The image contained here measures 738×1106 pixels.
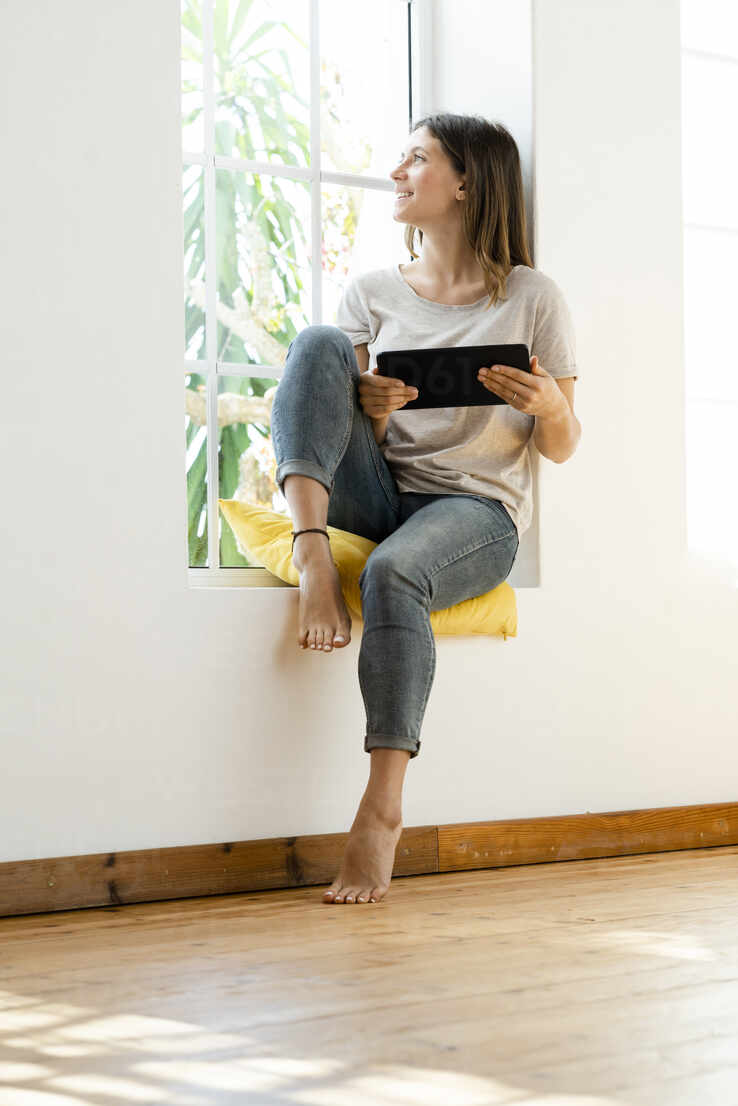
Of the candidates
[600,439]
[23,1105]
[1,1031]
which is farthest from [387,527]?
[23,1105]

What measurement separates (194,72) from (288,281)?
450mm

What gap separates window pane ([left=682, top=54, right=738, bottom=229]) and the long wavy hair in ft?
1.91

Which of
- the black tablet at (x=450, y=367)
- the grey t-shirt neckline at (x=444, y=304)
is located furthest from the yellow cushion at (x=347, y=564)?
the grey t-shirt neckline at (x=444, y=304)

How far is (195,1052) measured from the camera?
1.13 m

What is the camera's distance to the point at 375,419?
2.20m

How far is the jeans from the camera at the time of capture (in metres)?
1.89

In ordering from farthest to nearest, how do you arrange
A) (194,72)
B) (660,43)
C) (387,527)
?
(660,43)
(194,72)
(387,527)

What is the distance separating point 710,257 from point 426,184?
821mm

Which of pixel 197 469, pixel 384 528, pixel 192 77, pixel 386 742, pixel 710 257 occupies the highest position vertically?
pixel 192 77

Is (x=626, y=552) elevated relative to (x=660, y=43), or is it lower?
lower

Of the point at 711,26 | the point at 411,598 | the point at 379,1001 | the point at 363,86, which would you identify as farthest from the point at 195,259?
the point at 379,1001

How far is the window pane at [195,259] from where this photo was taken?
245 centimetres

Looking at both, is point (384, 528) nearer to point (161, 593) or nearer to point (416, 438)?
point (416, 438)

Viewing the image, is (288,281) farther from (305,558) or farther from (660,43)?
(660,43)
